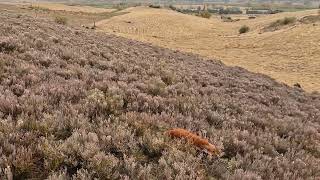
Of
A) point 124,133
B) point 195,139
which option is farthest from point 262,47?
point 124,133

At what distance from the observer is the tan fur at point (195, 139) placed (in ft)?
21.9

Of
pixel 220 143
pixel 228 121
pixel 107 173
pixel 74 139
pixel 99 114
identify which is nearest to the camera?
pixel 107 173

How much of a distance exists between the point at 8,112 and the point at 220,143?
11.8ft

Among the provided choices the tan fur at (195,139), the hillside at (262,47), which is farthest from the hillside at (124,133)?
the hillside at (262,47)

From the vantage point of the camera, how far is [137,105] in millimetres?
8438

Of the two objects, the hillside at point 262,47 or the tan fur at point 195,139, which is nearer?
the tan fur at point 195,139

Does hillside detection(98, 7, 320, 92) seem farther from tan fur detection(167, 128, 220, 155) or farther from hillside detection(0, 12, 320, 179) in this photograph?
tan fur detection(167, 128, 220, 155)

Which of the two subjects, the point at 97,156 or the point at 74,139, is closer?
the point at 97,156

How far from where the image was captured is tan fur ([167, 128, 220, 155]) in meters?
6.66

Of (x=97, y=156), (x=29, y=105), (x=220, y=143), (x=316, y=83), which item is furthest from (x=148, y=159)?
(x=316, y=83)

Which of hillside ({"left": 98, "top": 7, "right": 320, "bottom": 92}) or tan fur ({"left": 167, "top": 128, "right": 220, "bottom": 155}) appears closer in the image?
tan fur ({"left": 167, "top": 128, "right": 220, "bottom": 155})

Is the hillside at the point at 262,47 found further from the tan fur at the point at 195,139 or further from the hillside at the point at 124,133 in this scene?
the tan fur at the point at 195,139

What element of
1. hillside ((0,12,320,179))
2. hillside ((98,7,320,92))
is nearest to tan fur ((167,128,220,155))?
hillside ((0,12,320,179))

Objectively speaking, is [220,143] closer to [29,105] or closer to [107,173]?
[107,173]
